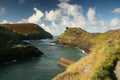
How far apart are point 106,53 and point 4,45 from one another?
7964 centimetres

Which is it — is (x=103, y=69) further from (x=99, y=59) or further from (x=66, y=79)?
(x=66, y=79)

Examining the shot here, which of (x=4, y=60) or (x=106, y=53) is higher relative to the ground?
(x=106, y=53)

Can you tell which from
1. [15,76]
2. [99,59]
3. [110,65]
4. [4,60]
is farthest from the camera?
[4,60]

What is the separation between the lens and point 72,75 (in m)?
24.0

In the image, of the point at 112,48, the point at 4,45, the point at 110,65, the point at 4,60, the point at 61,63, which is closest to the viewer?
the point at 110,65

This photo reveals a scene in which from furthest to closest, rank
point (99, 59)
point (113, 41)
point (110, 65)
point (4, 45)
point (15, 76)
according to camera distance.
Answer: point (4, 45), point (15, 76), point (113, 41), point (99, 59), point (110, 65)

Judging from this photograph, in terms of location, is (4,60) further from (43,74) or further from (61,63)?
(43,74)

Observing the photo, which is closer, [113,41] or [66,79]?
[66,79]

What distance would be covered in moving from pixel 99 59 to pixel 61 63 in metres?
50.2

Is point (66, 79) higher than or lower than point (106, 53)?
lower

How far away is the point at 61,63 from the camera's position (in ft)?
244

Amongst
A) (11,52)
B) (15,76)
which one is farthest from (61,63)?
(11,52)

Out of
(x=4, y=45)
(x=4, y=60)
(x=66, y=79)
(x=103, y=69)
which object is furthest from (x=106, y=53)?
(x=4, y=45)

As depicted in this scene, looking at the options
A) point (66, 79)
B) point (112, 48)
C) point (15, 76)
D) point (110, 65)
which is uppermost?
point (112, 48)
